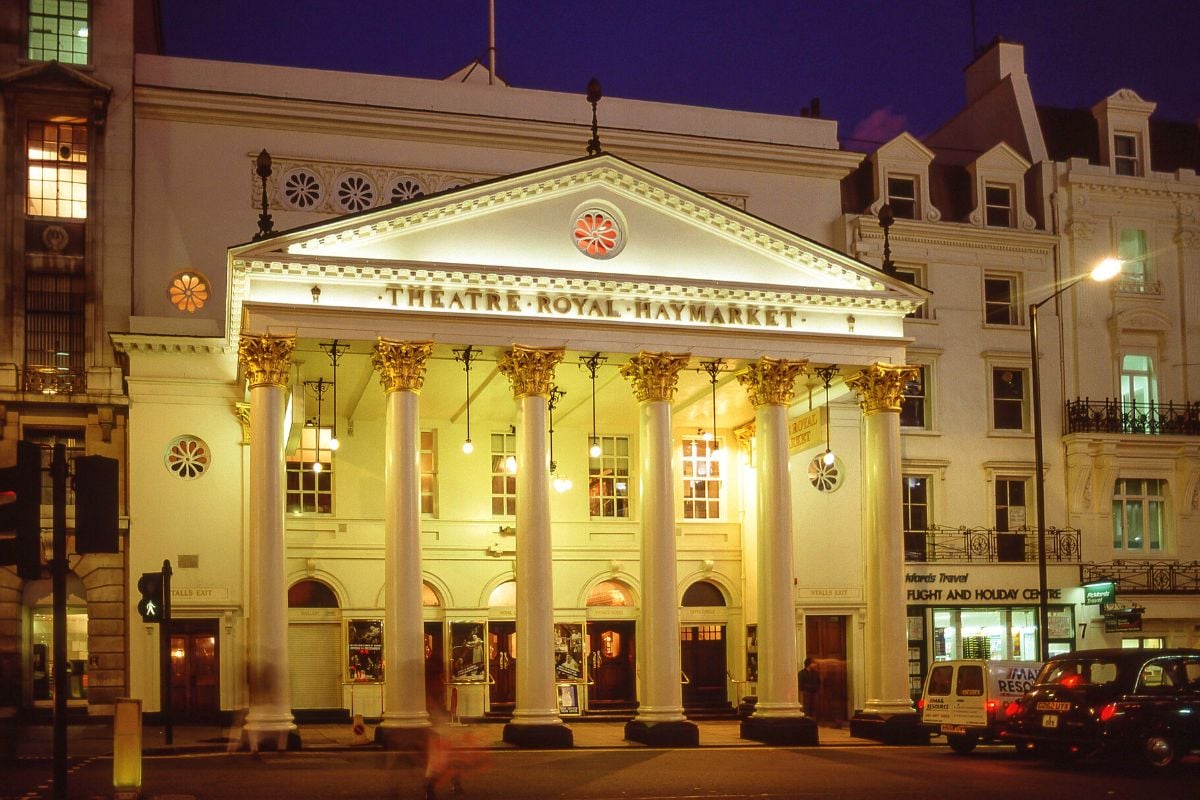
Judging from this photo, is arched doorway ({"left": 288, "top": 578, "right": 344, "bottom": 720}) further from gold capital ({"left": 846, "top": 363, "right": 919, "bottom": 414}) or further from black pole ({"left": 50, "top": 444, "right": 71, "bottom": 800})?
black pole ({"left": 50, "top": 444, "right": 71, "bottom": 800})

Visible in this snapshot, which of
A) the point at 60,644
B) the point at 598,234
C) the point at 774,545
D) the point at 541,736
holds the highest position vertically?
the point at 598,234

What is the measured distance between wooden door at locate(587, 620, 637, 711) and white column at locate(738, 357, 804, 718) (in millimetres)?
7739

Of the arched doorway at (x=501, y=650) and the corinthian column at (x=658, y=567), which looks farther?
the arched doorway at (x=501, y=650)

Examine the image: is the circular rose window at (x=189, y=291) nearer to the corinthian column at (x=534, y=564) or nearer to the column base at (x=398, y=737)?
the corinthian column at (x=534, y=564)

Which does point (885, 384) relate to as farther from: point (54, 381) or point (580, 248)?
point (54, 381)

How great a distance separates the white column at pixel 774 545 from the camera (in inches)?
1165

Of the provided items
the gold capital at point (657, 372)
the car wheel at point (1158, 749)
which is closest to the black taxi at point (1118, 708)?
the car wheel at point (1158, 749)

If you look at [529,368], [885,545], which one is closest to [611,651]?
[885,545]

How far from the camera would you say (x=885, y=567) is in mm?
30422

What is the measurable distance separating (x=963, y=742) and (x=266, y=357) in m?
15.0

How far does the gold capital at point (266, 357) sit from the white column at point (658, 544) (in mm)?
6893

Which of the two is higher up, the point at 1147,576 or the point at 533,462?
the point at 533,462

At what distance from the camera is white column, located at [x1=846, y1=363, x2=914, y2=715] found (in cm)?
3036

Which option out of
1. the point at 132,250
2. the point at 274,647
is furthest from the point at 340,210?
the point at 274,647
